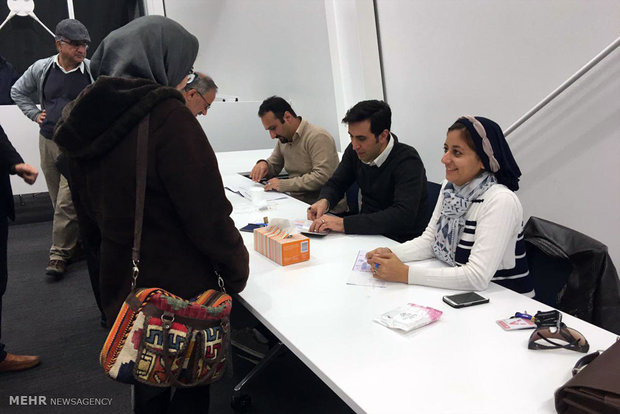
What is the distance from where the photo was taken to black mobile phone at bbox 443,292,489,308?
1.27m

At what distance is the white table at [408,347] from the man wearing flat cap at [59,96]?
2.59 metres

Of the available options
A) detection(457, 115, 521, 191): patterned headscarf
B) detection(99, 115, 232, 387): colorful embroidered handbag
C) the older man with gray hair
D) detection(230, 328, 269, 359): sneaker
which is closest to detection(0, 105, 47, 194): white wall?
the older man with gray hair

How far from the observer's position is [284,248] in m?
1.62

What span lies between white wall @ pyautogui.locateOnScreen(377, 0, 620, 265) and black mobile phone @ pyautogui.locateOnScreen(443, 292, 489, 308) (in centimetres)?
132

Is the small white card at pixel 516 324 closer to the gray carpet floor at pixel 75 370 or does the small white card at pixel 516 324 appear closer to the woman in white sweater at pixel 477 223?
the woman in white sweater at pixel 477 223

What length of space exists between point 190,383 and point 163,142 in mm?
608

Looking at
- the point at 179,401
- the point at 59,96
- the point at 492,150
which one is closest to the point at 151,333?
the point at 179,401

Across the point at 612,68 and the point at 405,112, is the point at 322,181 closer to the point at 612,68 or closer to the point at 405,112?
the point at 405,112

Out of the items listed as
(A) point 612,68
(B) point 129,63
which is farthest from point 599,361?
(A) point 612,68

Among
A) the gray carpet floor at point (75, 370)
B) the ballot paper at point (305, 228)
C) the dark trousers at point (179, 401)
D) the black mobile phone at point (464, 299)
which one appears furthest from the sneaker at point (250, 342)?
the black mobile phone at point (464, 299)

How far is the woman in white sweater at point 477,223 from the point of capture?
1.37 metres

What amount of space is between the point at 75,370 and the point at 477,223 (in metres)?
2.08

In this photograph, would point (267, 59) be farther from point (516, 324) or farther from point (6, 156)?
point (516, 324)

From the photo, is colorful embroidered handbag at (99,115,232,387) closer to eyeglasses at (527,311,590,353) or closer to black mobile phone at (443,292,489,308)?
black mobile phone at (443,292,489,308)
